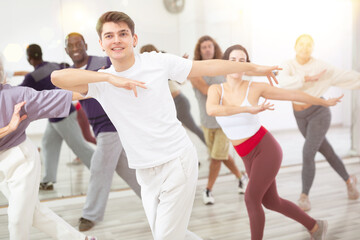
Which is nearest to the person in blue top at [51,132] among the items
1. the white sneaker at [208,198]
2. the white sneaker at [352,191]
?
the white sneaker at [208,198]

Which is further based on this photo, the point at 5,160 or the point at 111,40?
the point at 5,160

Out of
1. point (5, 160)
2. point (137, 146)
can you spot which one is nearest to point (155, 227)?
point (137, 146)

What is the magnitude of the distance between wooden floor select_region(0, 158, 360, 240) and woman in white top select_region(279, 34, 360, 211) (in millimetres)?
255

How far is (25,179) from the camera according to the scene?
1.79m

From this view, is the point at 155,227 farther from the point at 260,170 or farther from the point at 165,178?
the point at 260,170

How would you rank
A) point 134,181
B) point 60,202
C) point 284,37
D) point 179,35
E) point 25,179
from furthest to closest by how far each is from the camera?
point 284,37
point 179,35
point 60,202
point 134,181
point 25,179

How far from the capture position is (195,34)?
13.4 ft

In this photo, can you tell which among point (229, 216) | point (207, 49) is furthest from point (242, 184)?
point (207, 49)

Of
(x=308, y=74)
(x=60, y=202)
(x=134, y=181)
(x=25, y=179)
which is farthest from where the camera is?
(x=60, y=202)

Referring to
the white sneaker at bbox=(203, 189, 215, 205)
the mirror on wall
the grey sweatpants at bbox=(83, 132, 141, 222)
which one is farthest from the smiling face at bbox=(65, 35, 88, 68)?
the white sneaker at bbox=(203, 189, 215, 205)

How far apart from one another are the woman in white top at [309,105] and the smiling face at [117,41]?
189 cm

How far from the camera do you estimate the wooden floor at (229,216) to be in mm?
2543

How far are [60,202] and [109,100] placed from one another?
2173 millimetres

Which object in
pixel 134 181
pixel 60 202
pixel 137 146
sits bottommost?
pixel 60 202
